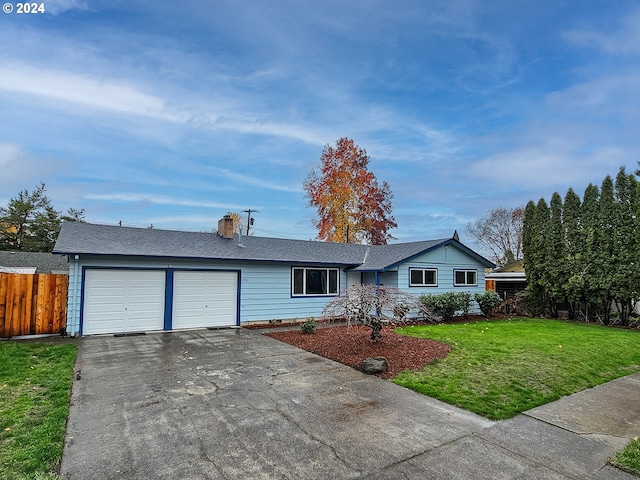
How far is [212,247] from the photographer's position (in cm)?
1304

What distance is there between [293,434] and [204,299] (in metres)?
9.24

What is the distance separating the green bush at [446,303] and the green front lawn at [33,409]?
11818mm

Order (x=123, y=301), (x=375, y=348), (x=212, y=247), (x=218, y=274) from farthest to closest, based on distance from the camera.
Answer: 1. (x=212, y=247)
2. (x=218, y=274)
3. (x=123, y=301)
4. (x=375, y=348)

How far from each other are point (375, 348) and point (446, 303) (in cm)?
725

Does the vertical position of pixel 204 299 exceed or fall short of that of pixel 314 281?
it falls short

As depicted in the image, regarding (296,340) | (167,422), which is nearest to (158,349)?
(296,340)

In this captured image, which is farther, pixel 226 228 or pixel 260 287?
→ pixel 226 228

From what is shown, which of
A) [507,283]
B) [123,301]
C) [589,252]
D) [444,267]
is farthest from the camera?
[507,283]

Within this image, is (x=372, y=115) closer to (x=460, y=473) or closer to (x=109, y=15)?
(x=109, y=15)

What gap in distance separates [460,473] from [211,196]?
22.7 meters

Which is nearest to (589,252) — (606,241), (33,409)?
(606,241)

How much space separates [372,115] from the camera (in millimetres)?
15172

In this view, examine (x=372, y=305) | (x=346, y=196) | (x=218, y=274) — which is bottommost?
(x=372, y=305)

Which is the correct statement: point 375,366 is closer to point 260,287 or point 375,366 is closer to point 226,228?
point 260,287
